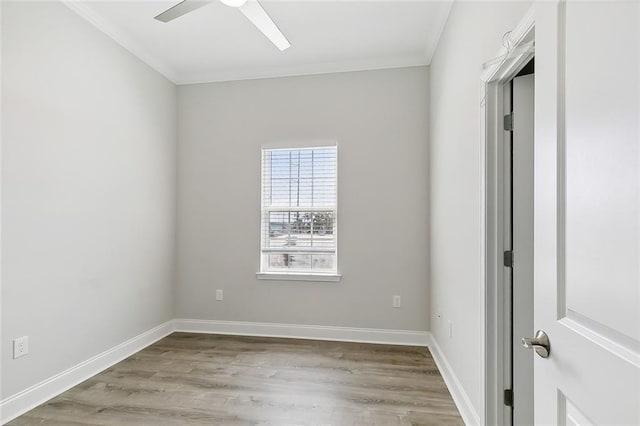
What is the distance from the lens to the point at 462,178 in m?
2.20

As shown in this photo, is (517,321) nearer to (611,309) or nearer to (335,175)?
(611,309)

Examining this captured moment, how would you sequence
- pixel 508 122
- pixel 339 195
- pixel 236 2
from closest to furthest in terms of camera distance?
pixel 508 122, pixel 236 2, pixel 339 195

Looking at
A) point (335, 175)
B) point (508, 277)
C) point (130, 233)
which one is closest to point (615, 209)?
point (508, 277)

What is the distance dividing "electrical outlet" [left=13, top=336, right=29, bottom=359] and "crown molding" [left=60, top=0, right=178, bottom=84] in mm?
2345

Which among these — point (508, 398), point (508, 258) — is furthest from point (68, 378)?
point (508, 258)

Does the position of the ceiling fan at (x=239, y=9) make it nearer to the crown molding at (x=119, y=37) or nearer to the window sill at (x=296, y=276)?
the crown molding at (x=119, y=37)

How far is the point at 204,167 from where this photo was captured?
381cm

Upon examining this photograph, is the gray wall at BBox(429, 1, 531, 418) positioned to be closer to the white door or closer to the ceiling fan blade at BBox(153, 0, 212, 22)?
the white door

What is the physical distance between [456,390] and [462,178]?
1.43 m

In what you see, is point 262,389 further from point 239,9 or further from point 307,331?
point 239,9

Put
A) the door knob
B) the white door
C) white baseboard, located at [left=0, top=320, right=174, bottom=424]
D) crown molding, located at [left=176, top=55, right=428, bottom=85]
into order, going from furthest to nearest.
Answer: crown molding, located at [left=176, top=55, right=428, bottom=85], white baseboard, located at [left=0, top=320, right=174, bottom=424], the door knob, the white door

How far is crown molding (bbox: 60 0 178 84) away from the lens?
254 centimetres

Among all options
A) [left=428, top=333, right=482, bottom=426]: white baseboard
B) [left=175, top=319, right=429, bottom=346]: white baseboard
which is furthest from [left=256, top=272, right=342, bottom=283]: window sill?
[left=428, top=333, right=482, bottom=426]: white baseboard

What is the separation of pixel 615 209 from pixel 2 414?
3105 millimetres
